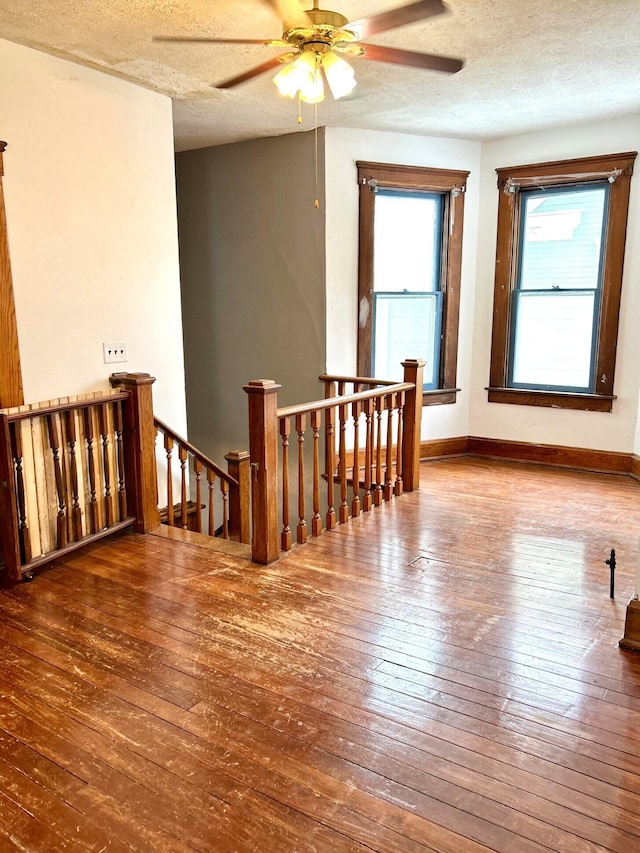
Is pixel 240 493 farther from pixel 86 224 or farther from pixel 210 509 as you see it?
pixel 86 224

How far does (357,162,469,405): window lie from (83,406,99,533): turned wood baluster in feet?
8.61

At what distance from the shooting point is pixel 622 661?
239 cm

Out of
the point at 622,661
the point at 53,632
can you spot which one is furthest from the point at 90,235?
the point at 622,661

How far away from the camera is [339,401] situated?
3746 millimetres

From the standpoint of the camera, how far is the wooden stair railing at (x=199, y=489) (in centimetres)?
409

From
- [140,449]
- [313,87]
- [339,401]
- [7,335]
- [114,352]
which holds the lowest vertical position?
[140,449]

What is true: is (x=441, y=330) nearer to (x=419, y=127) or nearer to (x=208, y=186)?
(x=419, y=127)

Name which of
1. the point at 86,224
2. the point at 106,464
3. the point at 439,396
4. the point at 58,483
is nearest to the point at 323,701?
the point at 58,483

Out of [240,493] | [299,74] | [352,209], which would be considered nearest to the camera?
[299,74]

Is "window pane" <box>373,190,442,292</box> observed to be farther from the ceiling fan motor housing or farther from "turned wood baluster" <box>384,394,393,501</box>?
the ceiling fan motor housing

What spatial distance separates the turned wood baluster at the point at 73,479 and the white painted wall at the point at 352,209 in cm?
248

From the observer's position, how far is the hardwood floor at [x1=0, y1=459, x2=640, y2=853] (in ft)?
5.42

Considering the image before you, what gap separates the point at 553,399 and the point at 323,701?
402 centimetres

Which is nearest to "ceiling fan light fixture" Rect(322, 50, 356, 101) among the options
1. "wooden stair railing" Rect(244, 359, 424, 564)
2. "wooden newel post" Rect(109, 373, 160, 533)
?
"wooden stair railing" Rect(244, 359, 424, 564)
